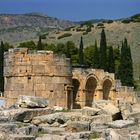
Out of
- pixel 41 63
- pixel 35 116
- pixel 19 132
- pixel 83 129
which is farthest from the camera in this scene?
pixel 41 63

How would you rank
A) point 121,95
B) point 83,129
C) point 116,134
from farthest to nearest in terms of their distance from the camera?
point 121,95
point 83,129
point 116,134

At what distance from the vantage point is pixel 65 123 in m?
16.8

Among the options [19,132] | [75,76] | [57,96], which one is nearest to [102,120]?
[19,132]

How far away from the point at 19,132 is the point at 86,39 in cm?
9705

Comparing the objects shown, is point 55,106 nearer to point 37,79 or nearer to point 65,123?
point 37,79

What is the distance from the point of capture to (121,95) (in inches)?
1702

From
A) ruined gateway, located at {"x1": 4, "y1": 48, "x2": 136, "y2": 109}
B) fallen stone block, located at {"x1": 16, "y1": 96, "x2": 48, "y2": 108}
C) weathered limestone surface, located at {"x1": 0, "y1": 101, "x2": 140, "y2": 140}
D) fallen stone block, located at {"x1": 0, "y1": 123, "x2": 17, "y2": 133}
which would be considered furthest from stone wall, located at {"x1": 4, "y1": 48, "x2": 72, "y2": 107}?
fallen stone block, located at {"x1": 0, "y1": 123, "x2": 17, "y2": 133}

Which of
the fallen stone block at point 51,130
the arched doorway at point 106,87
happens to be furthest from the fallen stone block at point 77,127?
the arched doorway at point 106,87

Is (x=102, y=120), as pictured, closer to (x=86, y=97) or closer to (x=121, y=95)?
(x=86, y=97)

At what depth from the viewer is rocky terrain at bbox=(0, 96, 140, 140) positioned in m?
12.8

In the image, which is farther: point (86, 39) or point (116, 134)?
point (86, 39)

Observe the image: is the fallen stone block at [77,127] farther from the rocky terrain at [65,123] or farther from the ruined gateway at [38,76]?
the ruined gateway at [38,76]

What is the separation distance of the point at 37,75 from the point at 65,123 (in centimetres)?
777

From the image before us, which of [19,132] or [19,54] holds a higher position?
[19,54]
